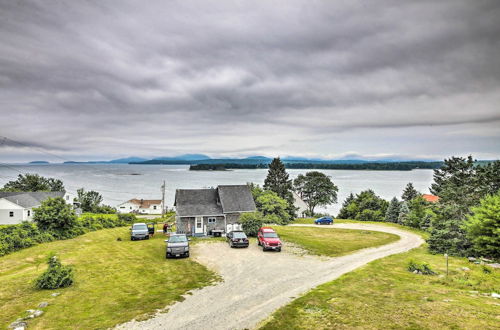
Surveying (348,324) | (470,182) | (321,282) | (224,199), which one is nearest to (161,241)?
(224,199)

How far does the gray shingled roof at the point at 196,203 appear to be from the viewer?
35125 millimetres

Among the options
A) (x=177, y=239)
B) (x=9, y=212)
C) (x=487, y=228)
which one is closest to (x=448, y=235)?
(x=487, y=228)

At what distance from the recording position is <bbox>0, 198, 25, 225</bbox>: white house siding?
47.1 m

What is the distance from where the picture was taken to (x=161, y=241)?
30.4m

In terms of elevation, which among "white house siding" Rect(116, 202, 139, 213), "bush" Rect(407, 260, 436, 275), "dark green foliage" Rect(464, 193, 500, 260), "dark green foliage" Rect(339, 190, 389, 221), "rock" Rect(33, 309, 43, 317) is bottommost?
"white house siding" Rect(116, 202, 139, 213)

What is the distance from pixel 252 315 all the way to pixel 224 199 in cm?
2590

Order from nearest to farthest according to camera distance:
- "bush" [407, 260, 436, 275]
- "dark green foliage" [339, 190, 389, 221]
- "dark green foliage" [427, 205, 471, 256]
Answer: "bush" [407, 260, 436, 275] → "dark green foliage" [427, 205, 471, 256] → "dark green foliage" [339, 190, 389, 221]

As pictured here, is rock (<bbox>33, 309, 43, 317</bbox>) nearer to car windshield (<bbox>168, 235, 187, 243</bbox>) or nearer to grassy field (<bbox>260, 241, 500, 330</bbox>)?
grassy field (<bbox>260, 241, 500, 330</bbox>)

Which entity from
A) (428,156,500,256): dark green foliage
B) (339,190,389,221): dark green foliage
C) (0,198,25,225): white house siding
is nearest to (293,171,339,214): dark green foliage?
(339,190,389,221): dark green foliage

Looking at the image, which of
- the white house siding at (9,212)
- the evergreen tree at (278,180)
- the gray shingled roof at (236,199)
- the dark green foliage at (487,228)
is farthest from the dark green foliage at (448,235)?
the white house siding at (9,212)

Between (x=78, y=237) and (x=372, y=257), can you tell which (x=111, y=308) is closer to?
(x=372, y=257)

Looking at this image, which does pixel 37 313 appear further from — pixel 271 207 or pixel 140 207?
pixel 140 207

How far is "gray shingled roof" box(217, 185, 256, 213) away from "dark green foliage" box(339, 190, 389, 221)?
3509 cm

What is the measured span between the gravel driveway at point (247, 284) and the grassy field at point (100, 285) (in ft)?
3.85
